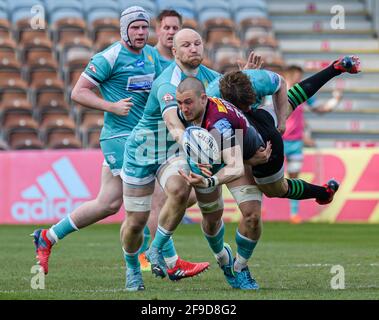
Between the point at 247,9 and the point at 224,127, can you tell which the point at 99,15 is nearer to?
the point at 247,9

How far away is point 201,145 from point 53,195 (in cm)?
993

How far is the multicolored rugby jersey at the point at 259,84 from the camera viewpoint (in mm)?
8695

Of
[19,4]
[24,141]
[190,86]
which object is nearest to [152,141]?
[190,86]

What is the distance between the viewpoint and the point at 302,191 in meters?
9.17

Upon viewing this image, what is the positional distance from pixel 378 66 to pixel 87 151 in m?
8.53

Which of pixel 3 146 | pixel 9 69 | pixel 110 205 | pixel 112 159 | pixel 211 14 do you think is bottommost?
pixel 3 146

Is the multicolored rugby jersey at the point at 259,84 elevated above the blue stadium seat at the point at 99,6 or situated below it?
below

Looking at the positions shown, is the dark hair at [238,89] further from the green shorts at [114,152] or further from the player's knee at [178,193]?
the green shorts at [114,152]

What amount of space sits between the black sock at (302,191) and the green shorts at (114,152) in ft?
4.97

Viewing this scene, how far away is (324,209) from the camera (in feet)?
59.2

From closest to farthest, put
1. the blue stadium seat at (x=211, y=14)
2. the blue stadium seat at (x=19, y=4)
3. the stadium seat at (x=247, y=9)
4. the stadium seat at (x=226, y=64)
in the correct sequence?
the stadium seat at (x=226, y=64)
the blue stadium seat at (x=19, y=4)
the blue stadium seat at (x=211, y=14)
the stadium seat at (x=247, y=9)

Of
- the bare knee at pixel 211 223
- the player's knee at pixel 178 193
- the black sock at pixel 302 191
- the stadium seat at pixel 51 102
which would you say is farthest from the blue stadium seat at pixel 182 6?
the player's knee at pixel 178 193
